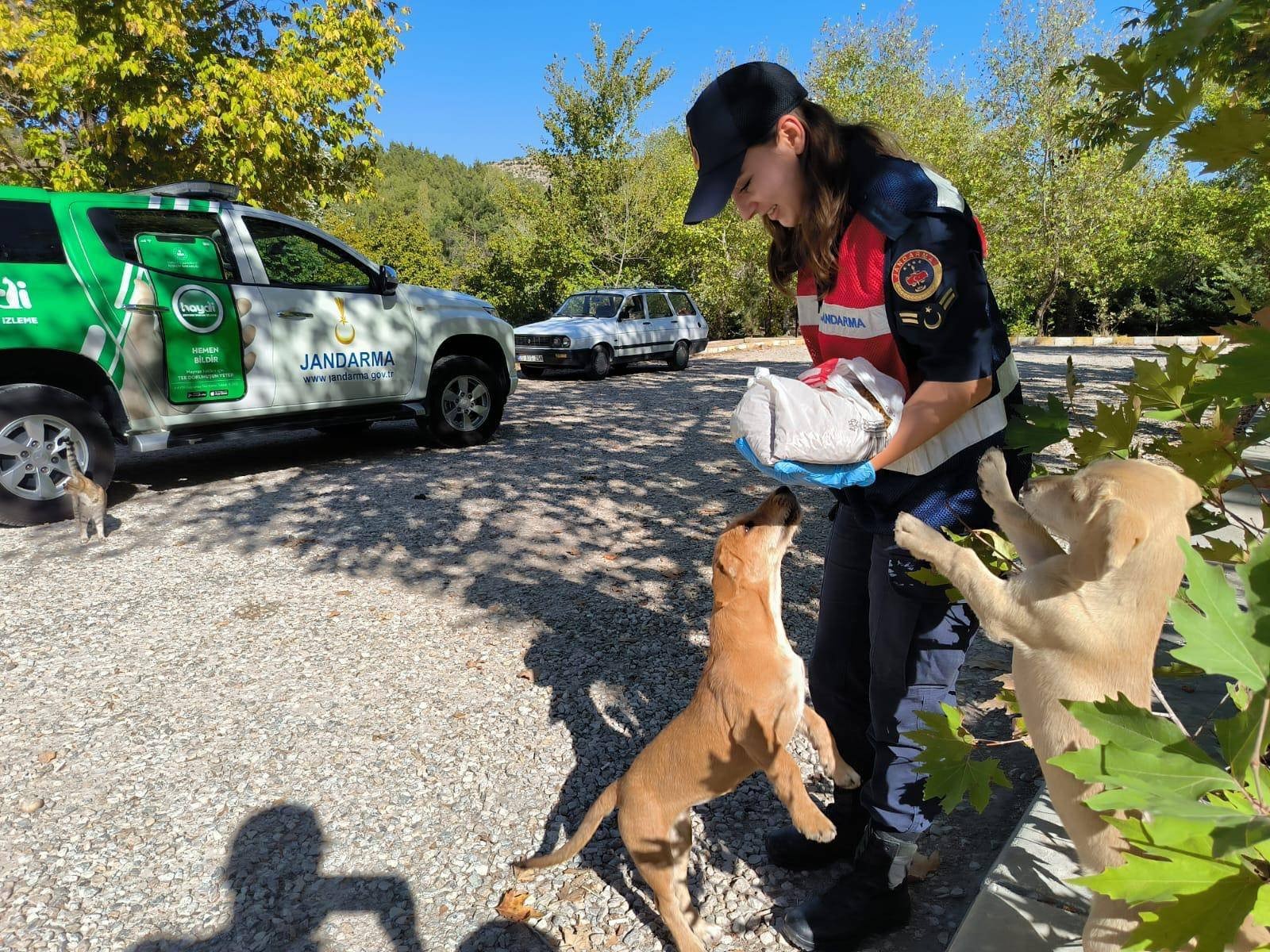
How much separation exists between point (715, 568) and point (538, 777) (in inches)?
51.9

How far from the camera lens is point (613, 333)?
50.1ft

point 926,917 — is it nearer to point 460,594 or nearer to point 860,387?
point 860,387

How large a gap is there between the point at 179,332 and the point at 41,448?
129cm

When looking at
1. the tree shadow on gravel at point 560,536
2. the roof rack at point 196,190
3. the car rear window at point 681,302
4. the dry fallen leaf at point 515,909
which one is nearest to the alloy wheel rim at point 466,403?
the tree shadow on gravel at point 560,536

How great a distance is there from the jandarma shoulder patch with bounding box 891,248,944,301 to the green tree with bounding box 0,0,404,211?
10500 millimetres

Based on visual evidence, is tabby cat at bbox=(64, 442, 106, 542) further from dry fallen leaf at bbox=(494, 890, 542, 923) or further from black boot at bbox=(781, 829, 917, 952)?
black boot at bbox=(781, 829, 917, 952)

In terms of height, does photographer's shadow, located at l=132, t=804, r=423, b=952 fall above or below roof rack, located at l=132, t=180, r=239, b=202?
below

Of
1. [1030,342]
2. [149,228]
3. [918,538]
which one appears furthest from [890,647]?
[1030,342]

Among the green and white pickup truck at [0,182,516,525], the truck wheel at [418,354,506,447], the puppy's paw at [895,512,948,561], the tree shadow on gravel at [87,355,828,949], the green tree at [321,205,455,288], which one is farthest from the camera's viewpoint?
the green tree at [321,205,455,288]

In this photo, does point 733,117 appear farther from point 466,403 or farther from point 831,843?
point 466,403

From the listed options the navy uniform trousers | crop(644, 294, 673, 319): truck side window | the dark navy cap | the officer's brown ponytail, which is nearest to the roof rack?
the dark navy cap

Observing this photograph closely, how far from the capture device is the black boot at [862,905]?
6.75 ft

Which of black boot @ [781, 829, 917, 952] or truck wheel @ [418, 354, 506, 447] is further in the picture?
truck wheel @ [418, 354, 506, 447]

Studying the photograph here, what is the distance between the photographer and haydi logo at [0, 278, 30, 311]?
17.3 ft
